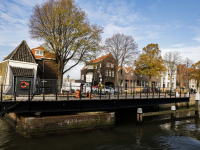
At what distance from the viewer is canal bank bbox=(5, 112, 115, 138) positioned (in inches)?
469

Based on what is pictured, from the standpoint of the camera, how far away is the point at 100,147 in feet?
35.7

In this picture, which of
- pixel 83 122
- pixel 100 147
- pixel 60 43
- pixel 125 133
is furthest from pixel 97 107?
pixel 60 43

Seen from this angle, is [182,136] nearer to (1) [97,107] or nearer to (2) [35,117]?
(1) [97,107]

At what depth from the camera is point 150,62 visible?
40938mm

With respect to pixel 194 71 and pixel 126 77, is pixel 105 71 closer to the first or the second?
pixel 126 77

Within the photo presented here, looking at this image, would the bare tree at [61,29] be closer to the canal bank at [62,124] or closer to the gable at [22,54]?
the gable at [22,54]

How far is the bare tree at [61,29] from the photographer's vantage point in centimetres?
2248

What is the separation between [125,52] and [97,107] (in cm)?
2765

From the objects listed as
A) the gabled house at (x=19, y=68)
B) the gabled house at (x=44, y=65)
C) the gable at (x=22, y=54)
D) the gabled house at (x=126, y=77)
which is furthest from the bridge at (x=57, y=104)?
the gabled house at (x=126, y=77)

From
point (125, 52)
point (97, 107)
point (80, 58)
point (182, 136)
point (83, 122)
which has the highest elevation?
point (125, 52)

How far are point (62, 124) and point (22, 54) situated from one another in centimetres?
1740

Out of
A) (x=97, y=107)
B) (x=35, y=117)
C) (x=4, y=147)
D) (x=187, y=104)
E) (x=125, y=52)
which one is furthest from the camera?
(x=125, y=52)

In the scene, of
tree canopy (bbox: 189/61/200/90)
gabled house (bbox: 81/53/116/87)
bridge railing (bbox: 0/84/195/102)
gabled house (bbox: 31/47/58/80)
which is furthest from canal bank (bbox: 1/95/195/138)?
tree canopy (bbox: 189/61/200/90)

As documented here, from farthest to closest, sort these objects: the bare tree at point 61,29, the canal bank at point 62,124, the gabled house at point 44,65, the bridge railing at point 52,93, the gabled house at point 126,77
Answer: the gabled house at point 126,77 < the gabled house at point 44,65 < the bare tree at point 61,29 < the bridge railing at point 52,93 < the canal bank at point 62,124
